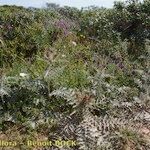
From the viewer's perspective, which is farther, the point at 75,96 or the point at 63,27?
the point at 63,27

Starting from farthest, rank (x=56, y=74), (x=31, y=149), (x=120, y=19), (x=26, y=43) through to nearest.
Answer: (x=120, y=19) < (x=26, y=43) < (x=56, y=74) < (x=31, y=149)

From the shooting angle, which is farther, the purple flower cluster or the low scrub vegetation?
the purple flower cluster

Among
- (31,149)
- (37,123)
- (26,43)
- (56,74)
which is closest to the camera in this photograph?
(31,149)

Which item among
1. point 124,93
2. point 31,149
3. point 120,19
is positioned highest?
point 120,19

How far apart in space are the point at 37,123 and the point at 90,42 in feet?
16.0

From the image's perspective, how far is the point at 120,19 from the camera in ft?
38.3

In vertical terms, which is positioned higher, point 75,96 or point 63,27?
point 63,27

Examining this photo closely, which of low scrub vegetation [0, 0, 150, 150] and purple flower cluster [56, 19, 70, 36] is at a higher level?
purple flower cluster [56, 19, 70, 36]

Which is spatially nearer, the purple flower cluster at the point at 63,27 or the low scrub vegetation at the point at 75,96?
the low scrub vegetation at the point at 75,96

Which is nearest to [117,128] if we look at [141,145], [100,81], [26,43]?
[141,145]

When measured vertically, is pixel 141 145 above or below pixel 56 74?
below

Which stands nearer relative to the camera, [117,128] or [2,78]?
[117,128]

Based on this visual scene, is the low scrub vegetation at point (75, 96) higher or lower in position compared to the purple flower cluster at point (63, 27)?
lower

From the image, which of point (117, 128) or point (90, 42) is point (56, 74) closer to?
point (117, 128)
